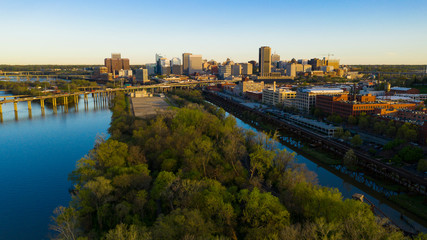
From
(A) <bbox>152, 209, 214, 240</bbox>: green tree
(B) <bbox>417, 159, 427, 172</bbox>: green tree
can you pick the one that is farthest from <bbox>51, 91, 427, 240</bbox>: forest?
(B) <bbox>417, 159, 427, 172</bbox>: green tree

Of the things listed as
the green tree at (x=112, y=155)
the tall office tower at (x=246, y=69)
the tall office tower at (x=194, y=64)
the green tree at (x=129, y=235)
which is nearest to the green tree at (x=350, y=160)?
the green tree at (x=112, y=155)

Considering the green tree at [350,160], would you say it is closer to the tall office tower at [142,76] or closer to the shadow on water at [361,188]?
the shadow on water at [361,188]

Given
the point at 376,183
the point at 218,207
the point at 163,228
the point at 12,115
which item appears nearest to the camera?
the point at 163,228

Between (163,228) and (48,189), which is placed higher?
(163,228)

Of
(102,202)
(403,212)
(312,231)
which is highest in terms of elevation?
(312,231)

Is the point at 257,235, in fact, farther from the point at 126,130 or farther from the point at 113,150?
the point at 126,130

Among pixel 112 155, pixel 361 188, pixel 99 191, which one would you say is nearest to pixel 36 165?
pixel 112 155

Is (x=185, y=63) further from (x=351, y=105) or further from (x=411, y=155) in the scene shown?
(x=411, y=155)

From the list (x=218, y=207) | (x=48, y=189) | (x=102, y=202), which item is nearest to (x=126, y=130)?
(x=48, y=189)
